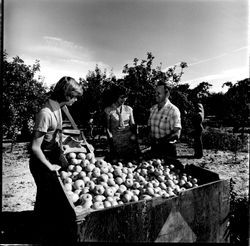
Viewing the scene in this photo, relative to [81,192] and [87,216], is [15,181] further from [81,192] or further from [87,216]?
[87,216]

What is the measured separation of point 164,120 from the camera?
358cm

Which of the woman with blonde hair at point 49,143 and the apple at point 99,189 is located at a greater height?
the woman with blonde hair at point 49,143

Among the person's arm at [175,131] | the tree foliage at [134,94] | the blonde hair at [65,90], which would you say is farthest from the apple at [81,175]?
the tree foliage at [134,94]

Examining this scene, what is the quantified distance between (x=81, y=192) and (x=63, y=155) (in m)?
0.45

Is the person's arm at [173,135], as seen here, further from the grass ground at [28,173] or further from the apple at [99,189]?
the apple at [99,189]

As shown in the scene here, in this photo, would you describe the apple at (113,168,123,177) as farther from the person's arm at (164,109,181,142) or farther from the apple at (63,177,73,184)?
the person's arm at (164,109,181,142)

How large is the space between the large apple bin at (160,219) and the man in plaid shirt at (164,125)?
1046 millimetres

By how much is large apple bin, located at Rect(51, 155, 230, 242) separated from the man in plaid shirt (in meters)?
1.05

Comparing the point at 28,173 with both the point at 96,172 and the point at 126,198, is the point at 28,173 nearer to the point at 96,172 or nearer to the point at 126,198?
the point at 96,172

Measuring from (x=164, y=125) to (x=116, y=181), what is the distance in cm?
144

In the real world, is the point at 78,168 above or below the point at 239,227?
above

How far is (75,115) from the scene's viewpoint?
16.9 m

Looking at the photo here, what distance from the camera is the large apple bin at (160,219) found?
62.8 inches

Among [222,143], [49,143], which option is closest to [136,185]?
[49,143]
